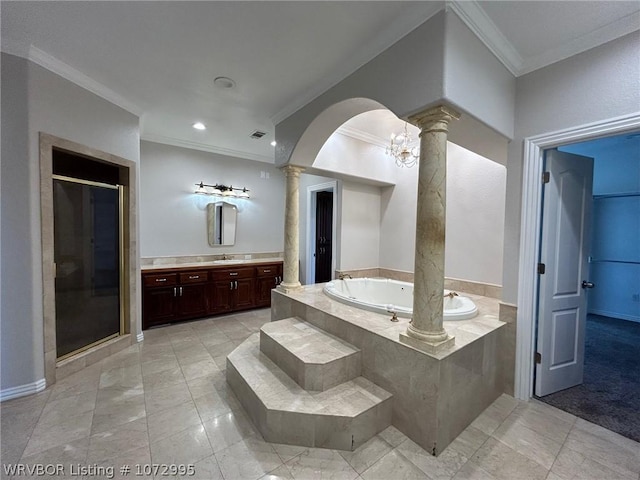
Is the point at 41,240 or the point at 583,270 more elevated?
the point at 41,240

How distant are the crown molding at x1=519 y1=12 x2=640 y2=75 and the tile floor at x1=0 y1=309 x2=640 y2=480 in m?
2.68

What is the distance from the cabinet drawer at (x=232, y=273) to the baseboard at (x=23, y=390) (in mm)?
2124

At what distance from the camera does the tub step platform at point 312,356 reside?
1.96m

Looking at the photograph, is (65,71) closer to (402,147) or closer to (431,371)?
(402,147)

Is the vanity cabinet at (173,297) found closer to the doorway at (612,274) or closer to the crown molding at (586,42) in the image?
the doorway at (612,274)

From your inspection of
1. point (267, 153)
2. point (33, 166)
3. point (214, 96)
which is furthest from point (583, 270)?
point (33, 166)

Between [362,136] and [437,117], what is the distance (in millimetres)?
2326

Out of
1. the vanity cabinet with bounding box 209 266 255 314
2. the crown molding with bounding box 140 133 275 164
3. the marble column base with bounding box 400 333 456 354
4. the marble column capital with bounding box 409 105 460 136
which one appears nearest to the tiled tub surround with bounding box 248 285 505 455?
the marble column base with bounding box 400 333 456 354

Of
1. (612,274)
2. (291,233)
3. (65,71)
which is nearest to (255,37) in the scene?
(65,71)

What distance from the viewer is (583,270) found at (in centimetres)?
244

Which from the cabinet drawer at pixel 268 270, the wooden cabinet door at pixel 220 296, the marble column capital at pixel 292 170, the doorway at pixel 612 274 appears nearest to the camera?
the doorway at pixel 612 274

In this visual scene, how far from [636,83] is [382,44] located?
1651mm

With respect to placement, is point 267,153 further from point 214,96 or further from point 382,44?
point 382,44

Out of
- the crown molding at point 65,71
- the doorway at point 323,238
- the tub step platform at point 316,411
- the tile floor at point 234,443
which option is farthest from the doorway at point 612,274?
the crown molding at point 65,71
